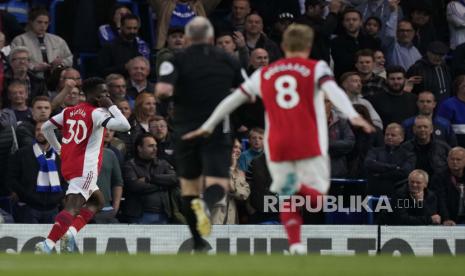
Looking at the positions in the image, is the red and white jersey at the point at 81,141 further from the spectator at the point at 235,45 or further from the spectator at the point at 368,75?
the spectator at the point at 368,75

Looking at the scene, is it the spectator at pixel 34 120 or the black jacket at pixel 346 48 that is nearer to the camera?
the spectator at pixel 34 120

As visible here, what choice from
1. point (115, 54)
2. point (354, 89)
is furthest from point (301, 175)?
point (115, 54)

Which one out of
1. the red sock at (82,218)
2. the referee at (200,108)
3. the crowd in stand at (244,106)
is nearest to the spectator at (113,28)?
the crowd in stand at (244,106)

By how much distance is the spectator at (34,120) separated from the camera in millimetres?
19219

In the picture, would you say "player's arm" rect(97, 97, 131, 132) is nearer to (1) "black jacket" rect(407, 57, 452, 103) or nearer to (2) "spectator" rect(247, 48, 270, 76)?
(2) "spectator" rect(247, 48, 270, 76)

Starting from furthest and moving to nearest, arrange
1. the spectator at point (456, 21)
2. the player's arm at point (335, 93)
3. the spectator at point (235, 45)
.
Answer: the spectator at point (456, 21)
the spectator at point (235, 45)
the player's arm at point (335, 93)

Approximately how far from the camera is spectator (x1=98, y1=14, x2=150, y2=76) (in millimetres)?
21312

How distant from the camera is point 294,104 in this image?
12883 mm

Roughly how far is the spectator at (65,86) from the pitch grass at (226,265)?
6.20 metres

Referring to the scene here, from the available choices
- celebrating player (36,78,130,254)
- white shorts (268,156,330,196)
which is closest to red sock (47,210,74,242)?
celebrating player (36,78,130,254)

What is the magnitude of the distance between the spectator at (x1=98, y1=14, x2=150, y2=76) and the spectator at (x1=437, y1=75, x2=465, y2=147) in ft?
15.1

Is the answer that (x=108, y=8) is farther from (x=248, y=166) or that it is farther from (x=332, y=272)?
(x=332, y=272)

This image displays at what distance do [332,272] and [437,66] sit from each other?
11.1 m

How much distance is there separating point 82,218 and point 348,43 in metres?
6.78
